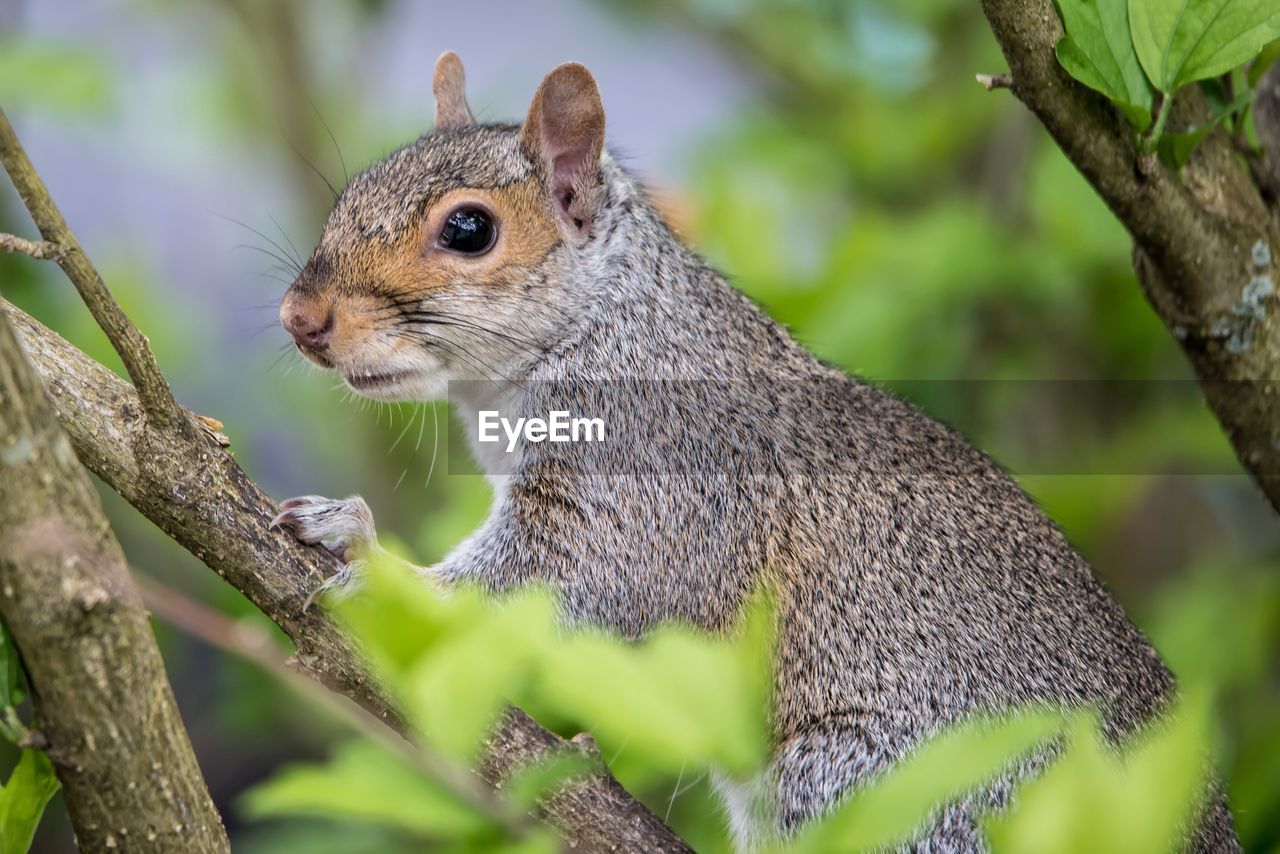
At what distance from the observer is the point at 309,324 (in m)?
1.79

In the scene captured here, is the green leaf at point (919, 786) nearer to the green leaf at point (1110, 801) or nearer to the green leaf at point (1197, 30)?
the green leaf at point (1110, 801)

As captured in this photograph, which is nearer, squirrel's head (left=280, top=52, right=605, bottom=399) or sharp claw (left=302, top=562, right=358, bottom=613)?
A: sharp claw (left=302, top=562, right=358, bottom=613)

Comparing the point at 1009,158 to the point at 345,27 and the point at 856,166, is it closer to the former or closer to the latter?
the point at 856,166

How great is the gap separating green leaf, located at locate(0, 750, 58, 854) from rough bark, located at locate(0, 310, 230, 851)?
0.03m

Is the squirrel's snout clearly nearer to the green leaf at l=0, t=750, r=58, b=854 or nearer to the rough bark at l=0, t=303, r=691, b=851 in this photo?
the rough bark at l=0, t=303, r=691, b=851

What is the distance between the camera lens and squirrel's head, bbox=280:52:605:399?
1836 millimetres

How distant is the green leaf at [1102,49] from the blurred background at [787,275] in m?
0.94

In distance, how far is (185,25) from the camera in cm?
389

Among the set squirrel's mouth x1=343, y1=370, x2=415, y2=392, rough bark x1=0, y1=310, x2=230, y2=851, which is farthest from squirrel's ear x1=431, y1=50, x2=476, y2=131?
rough bark x1=0, y1=310, x2=230, y2=851

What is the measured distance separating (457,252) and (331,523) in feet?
1.65

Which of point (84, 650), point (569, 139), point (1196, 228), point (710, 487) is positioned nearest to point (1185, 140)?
point (1196, 228)

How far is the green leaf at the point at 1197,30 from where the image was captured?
135 cm

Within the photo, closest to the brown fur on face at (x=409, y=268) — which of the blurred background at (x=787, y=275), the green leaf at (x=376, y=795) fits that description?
the blurred background at (x=787, y=275)

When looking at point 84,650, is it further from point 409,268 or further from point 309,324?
point 409,268
